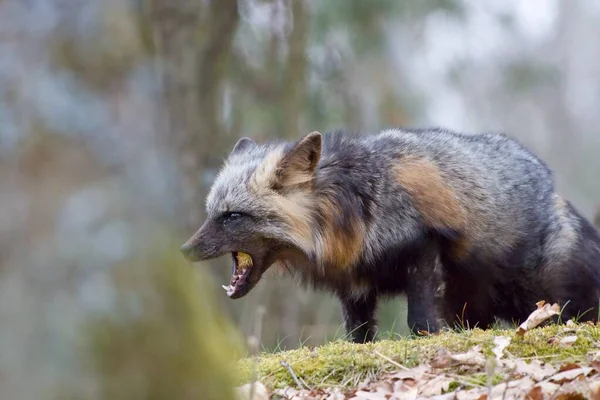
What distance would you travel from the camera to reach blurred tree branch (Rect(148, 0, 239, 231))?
14.2 meters

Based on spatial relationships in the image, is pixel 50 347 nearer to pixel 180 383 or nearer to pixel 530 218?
pixel 180 383

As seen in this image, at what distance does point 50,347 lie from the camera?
3.00 m

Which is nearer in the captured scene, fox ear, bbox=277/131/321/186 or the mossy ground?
the mossy ground

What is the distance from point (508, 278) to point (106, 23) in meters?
6.82

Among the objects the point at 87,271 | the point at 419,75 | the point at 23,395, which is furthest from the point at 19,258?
the point at 419,75

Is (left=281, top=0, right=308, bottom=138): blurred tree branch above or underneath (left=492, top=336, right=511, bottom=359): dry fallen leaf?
above

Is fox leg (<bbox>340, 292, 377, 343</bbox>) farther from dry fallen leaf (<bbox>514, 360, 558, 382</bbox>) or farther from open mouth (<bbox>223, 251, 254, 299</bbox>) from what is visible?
dry fallen leaf (<bbox>514, 360, 558, 382</bbox>)

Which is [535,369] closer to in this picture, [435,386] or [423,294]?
[435,386]

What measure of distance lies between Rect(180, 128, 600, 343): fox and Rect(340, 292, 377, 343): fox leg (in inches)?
0.4

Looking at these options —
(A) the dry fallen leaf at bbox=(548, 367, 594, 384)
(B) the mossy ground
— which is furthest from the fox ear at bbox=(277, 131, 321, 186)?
(A) the dry fallen leaf at bbox=(548, 367, 594, 384)

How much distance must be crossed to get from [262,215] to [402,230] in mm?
1403

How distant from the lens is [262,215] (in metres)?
8.25

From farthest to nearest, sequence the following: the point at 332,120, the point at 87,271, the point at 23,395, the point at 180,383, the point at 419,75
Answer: the point at 419,75
the point at 332,120
the point at 180,383
the point at 87,271
the point at 23,395

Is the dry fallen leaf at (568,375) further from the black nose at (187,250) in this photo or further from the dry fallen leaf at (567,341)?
the black nose at (187,250)
